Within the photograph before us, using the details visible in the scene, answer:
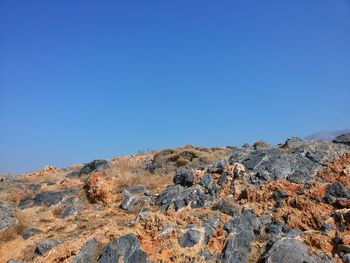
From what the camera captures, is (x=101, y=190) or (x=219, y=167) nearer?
(x=101, y=190)

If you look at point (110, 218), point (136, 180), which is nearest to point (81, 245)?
point (110, 218)

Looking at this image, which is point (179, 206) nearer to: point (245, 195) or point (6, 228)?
point (245, 195)

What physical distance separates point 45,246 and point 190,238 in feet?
16.4

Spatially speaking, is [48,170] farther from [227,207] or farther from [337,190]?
[337,190]

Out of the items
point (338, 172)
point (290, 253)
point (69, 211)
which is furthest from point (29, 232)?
point (338, 172)

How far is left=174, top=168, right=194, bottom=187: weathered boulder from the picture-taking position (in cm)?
1706

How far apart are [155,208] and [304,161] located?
6955 mm

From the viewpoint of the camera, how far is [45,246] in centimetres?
1321

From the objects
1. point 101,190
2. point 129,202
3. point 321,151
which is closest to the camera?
point 129,202

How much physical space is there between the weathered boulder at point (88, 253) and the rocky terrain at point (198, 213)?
31mm

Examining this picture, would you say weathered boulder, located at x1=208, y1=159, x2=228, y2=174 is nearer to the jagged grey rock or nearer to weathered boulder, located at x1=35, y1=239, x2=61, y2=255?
the jagged grey rock

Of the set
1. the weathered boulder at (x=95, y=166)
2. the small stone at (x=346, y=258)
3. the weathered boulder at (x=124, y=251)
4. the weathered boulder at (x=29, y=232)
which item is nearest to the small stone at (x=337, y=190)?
the small stone at (x=346, y=258)

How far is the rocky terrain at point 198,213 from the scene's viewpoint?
11602 millimetres

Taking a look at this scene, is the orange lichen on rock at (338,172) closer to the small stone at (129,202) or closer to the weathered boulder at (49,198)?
the small stone at (129,202)
